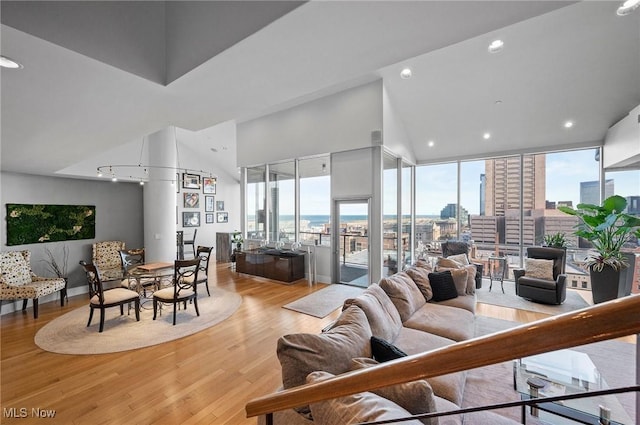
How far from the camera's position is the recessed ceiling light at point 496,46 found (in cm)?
408

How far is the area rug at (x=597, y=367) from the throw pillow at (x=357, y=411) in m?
1.62

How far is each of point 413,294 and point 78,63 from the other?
3642 mm

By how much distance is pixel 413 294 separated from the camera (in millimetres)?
3221

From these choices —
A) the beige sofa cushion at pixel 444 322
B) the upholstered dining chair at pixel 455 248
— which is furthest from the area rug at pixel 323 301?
the upholstered dining chair at pixel 455 248

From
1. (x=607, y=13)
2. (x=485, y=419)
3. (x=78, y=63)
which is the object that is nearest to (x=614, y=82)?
(x=607, y=13)

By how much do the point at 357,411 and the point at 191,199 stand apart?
359 inches

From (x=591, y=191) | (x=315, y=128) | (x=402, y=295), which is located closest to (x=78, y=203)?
(x=315, y=128)

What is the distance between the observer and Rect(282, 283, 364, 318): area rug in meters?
4.45

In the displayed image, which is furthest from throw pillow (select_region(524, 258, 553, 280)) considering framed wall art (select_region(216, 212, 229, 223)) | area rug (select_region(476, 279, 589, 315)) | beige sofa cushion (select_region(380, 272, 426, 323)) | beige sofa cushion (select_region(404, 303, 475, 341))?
framed wall art (select_region(216, 212, 229, 223))

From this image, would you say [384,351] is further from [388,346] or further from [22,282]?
[22,282]

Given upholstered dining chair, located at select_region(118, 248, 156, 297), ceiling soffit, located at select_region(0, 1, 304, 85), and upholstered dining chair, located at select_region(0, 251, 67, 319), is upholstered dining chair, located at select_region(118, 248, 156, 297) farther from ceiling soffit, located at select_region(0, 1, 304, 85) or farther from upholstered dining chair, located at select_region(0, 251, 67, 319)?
ceiling soffit, located at select_region(0, 1, 304, 85)

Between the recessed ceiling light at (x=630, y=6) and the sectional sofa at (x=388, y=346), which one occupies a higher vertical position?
the recessed ceiling light at (x=630, y=6)

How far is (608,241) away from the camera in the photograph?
4508 mm

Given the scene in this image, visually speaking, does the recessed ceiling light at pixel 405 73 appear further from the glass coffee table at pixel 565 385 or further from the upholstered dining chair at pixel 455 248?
the glass coffee table at pixel 565 385
